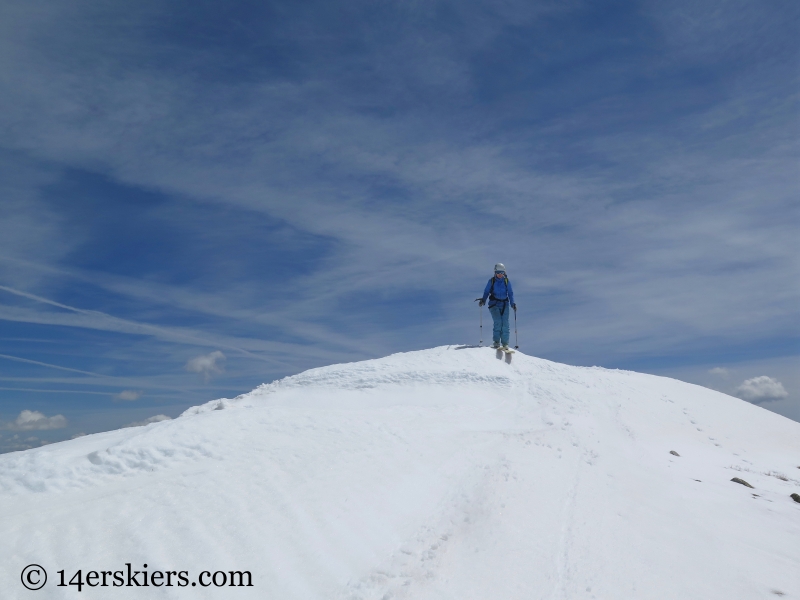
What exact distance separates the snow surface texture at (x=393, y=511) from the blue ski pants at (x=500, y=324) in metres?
7.73

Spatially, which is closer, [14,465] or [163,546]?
[163,546]

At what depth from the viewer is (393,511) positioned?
785 centimetres

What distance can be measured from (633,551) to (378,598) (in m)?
4.11

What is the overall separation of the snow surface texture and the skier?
7732 mm

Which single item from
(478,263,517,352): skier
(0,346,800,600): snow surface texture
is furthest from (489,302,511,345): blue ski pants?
(0,346,800,600): snow surface texture

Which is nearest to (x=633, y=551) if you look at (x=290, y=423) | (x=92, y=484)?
(x=290, y=423)

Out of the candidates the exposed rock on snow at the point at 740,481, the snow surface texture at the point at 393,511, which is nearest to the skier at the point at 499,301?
the snow surface texture at the point at 393,511

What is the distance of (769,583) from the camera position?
6914 millimetres

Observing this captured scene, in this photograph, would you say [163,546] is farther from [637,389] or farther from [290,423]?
[637,389]

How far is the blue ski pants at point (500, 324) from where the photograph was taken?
2084 centimetres

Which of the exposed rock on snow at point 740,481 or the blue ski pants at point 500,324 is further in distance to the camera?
the blue ski pants at point 500,324

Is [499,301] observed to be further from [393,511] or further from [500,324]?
[393,511]

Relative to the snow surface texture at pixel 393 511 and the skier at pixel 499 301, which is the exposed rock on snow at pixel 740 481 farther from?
the skier at pixel 499 301

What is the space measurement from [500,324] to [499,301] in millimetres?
1092
